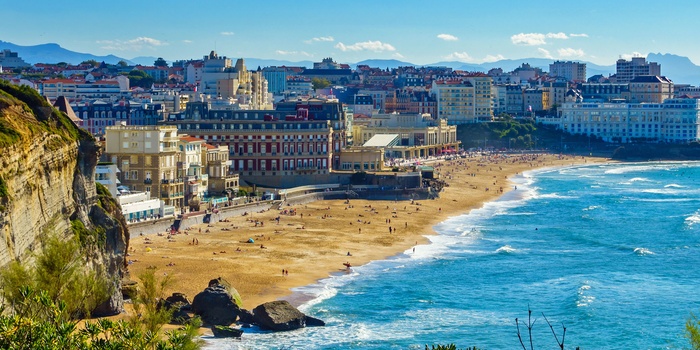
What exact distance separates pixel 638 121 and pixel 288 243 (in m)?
116

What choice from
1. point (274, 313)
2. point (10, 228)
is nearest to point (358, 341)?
point (274, 313)

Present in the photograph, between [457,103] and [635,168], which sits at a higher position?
[457,103]

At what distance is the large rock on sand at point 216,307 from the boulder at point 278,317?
0.89 m

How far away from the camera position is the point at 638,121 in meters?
169

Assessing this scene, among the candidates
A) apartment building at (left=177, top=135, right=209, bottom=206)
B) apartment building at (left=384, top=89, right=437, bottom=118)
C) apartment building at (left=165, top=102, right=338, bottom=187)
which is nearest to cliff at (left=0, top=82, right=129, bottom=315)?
apartment building at (left=177, top=135, right=209, bottom=206)

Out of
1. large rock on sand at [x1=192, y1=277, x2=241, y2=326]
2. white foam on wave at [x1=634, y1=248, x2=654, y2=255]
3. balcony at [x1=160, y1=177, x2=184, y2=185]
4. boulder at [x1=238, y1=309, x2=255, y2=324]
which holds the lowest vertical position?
white foam on wave at [x1=634, y1=248, x2=654, y2=255]

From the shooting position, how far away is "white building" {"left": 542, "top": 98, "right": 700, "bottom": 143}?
167000mm

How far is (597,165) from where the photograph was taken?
14125cm

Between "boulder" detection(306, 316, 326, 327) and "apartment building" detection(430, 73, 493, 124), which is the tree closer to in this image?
"apartment building" detection(430, 73, 493, 124)

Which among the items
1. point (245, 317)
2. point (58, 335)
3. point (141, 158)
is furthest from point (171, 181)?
point (58, 335)

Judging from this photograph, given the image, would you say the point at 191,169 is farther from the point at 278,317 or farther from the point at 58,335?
the point at 58,335

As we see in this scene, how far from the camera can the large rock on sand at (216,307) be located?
42344 millimetres

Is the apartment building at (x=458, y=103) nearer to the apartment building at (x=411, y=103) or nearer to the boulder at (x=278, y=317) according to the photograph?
the apartment building at (x=411, y=103)

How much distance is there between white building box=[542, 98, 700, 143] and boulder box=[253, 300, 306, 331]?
130m
